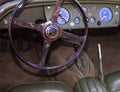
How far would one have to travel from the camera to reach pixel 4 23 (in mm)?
2133

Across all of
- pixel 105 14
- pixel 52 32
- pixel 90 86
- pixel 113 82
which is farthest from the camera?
pixel 105 14

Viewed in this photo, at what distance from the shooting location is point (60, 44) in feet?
9.70

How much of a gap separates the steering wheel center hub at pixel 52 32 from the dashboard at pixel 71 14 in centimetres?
32

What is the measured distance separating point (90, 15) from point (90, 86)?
35.0 inches

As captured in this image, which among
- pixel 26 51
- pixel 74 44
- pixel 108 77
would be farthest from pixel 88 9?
pixel 26 51

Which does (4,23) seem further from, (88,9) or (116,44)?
(116,44)

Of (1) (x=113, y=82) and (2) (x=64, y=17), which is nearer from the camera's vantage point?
(1) (x=113, y=82)

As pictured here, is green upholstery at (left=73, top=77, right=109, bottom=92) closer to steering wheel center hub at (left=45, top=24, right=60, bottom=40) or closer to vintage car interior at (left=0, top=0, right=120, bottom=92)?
vintage car interior at (left=0, top=0, right=120, bottom=92)

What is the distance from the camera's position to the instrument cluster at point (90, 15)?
227 cm

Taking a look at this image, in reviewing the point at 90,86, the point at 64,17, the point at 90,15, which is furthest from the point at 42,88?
the point at 90,15

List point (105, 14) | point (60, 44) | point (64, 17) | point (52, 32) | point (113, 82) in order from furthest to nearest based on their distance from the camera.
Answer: point (60, 44), point (105, 14), point (64, 17), point (52, 32), point (113, 82)

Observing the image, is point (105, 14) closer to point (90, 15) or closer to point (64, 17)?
point (90, 15)

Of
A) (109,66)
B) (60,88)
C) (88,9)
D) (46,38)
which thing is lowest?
(109,66)

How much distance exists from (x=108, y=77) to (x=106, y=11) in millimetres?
794
